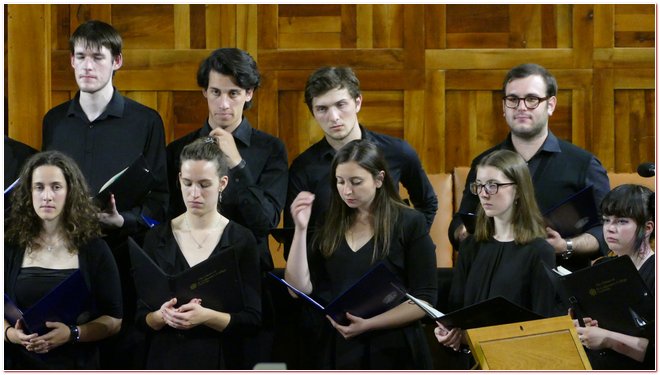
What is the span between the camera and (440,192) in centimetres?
517

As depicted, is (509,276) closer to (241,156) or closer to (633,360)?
(633,360)

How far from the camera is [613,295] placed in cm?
334

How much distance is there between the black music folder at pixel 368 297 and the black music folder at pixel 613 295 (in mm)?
529

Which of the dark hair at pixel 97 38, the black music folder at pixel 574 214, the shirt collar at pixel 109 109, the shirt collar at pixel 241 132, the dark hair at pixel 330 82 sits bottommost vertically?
the black music folder at pixel 574 214

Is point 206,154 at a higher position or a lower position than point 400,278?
higher

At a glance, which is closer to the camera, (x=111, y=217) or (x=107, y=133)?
(x=111, y=217)

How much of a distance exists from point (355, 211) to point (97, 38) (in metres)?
1.18

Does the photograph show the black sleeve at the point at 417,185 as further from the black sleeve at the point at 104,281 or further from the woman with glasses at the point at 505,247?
the black sleeve at the point at 104,281

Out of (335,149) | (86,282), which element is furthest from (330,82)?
(86,282)

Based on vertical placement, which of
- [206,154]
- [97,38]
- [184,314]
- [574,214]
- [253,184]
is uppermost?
[97,38]

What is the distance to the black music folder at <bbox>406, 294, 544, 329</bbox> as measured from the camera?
3223 millimetres

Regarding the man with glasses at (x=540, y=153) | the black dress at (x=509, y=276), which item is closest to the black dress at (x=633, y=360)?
the black dress at (x=509, y=276)

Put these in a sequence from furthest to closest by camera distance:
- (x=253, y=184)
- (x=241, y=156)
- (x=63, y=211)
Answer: (x=241, y=156), (x=253, y=184), (x=63, y=211)

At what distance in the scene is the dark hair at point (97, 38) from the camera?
4.05 metres
